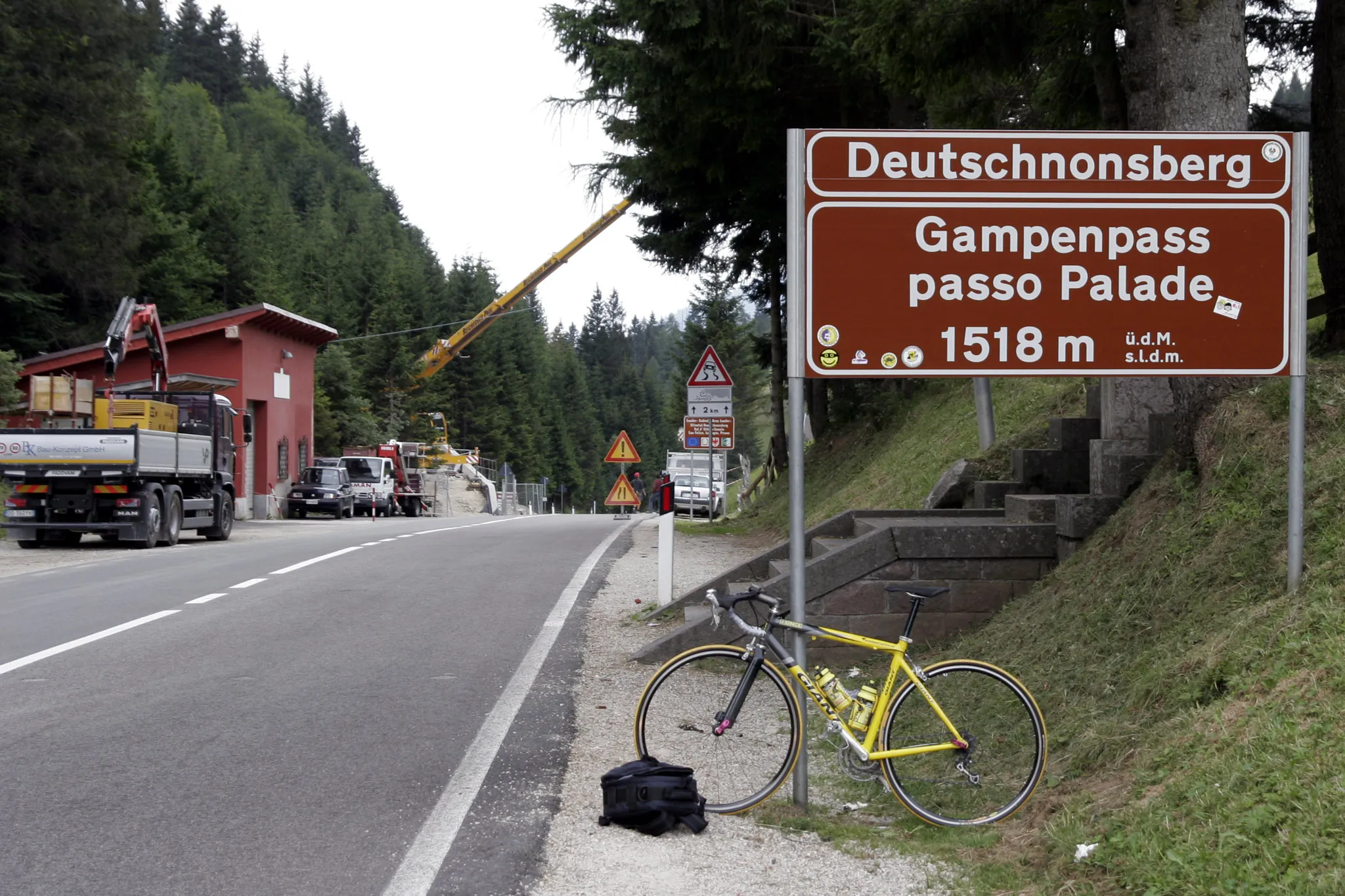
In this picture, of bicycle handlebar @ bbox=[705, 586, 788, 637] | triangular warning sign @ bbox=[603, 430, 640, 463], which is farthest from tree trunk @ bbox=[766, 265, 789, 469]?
bicycle handlebar @ bbox=[705, 586, 788, 637]

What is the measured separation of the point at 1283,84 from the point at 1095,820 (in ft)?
28.4

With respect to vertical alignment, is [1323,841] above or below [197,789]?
above

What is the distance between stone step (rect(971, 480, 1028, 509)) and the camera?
10.3 metres

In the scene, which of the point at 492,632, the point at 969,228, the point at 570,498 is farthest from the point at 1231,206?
the point at 570,498

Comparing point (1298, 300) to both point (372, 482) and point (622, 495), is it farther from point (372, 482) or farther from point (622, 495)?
point (372, 482)

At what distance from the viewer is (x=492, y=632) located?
10.7 metres

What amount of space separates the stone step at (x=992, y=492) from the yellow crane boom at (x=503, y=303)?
4038 centimetres

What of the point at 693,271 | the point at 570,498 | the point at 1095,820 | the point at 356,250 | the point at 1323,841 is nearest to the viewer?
the point at 1323,841

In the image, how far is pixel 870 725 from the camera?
18.0 feet

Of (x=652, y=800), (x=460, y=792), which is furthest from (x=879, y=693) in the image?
(x=460, y=792)

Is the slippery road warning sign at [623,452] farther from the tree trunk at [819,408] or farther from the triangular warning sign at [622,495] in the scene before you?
the triangular warning sign at [622,495]

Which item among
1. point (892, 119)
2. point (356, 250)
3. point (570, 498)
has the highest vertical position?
point (356, 250)

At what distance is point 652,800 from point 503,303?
216 ft

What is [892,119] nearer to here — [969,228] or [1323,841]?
[969,228]
